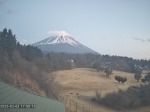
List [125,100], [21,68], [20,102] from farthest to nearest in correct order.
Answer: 1. [21,68]
2. [125,100]
3. [20,102]

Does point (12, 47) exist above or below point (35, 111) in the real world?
above

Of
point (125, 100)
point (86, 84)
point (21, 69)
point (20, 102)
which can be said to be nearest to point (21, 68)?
point (21, 69)

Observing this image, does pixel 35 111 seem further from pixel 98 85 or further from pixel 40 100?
pixel 98 85

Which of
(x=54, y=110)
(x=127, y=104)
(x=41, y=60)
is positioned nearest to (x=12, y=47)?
(x=41, y=60)

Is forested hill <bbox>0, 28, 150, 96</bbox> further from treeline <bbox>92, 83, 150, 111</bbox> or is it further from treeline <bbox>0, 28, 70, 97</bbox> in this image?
treeline <bbox>92, 83, 150, 111</bbox>

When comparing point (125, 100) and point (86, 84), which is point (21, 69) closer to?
point (86, 84)

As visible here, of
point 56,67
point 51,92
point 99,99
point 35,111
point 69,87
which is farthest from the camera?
point 56,67

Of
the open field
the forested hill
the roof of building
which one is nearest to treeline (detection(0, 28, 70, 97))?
the forested hill

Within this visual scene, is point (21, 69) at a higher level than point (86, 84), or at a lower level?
higher

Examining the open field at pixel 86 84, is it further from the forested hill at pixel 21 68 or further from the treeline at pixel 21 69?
the forested hill at pixel 21 68
